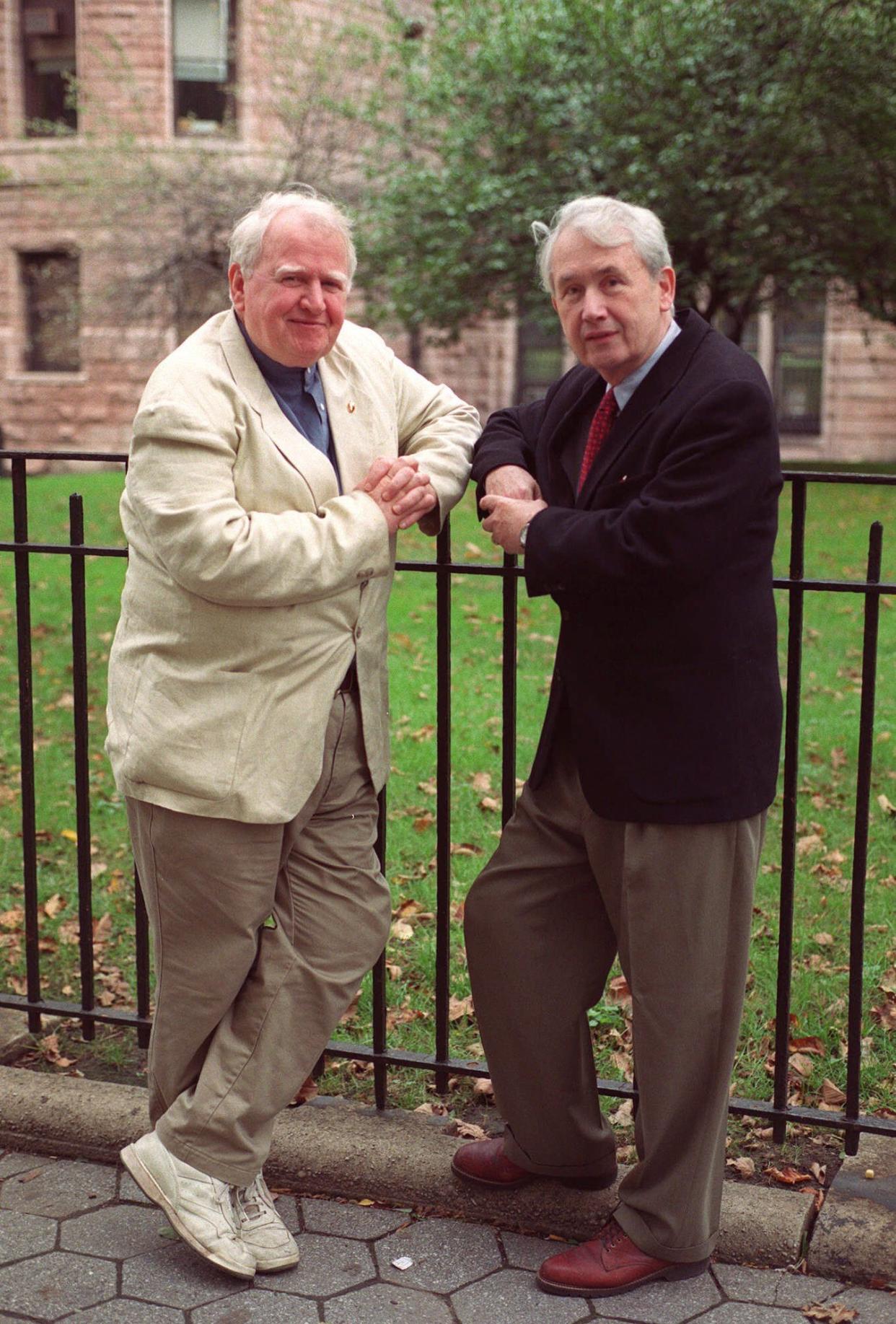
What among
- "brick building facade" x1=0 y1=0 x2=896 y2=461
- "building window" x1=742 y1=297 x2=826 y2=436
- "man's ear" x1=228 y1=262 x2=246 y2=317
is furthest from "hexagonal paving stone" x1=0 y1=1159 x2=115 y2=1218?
"building window" x1=742 y1=297 x2=826 y2=436

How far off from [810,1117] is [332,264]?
2.12m

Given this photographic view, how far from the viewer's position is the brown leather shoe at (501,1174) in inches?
124

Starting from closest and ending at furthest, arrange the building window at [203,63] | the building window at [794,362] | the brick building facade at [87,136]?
the brick building facade at [87,136]
the building window at [203,63]
the building window at [794,362]

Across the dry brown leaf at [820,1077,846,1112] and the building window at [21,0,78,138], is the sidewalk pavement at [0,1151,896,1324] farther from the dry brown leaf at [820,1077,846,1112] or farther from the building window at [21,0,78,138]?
the building window at [21,0,78,138]

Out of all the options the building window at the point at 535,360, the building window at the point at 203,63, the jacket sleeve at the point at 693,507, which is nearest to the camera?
the jacket sleeve at the point at 693,507

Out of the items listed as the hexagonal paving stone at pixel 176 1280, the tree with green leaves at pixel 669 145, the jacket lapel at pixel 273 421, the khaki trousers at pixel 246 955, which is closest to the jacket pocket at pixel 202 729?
the khaki trousers at pixel 246 955

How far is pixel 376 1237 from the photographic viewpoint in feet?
10.2

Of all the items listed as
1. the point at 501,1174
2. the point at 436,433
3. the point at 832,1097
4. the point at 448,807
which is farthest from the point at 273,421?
the point at 832,1097

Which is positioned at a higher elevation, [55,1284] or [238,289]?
[238,289]

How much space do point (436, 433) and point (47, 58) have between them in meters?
27.6

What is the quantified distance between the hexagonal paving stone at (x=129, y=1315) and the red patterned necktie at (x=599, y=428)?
5.97 feet

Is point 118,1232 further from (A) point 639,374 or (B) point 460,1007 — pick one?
(A) point 639,374

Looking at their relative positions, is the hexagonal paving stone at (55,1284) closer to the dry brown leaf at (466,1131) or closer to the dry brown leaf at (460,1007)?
the dry brown leaf at (466,1131)

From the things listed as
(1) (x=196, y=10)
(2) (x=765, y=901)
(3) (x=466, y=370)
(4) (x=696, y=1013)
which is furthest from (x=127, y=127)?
(4) (x=696, y=1013)
